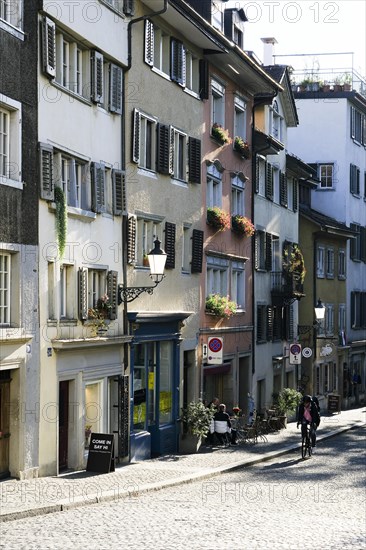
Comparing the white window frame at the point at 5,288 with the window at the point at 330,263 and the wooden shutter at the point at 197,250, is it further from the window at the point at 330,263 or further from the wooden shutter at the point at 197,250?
the window at the point at 330,263

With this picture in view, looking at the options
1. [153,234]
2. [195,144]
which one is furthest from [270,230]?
[153,234]

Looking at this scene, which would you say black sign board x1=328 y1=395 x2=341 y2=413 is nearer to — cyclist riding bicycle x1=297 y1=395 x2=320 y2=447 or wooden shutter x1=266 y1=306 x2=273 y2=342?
wooden shutter x1=266 y1=306 x2=273 y2=342

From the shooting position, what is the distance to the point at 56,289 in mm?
26047

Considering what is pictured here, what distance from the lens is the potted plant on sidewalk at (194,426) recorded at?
113 ft

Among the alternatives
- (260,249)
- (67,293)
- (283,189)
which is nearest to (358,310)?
(283,189)

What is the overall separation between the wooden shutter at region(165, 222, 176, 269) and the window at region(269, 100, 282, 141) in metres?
15.0

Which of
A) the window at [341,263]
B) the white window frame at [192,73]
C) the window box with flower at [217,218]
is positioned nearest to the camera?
the white window frame at [192,73]

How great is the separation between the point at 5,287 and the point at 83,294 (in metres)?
3.78

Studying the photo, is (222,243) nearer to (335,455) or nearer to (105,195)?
(335,455)

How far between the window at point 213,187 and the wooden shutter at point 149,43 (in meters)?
6.68

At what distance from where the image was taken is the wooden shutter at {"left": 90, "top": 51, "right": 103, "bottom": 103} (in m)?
28.1

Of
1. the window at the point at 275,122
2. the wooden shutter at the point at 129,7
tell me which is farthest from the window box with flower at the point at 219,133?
the window at the point at 275,122

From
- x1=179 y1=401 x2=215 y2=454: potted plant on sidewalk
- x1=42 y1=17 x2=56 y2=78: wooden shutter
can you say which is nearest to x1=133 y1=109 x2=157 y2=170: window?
x1=42 y1=17 x2=56 y2=78: wooden shutter

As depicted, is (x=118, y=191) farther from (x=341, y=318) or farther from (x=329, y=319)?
(x=341, y=318)
